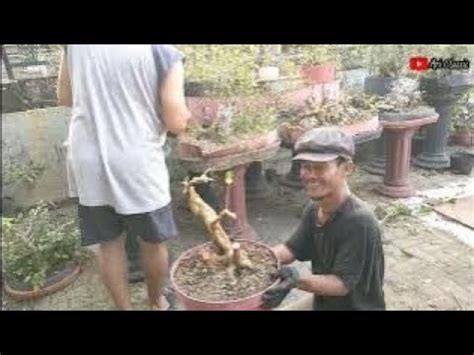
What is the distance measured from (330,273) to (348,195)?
23 centimetres

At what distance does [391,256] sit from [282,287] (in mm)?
1116

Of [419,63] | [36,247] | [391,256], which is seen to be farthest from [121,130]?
[419,63]

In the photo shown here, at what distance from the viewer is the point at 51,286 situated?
223 centimetres

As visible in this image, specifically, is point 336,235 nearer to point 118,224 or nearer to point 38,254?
point 118,224

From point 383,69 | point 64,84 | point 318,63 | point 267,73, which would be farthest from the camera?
point 383,69

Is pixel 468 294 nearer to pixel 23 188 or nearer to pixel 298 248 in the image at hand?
pixel 298 248

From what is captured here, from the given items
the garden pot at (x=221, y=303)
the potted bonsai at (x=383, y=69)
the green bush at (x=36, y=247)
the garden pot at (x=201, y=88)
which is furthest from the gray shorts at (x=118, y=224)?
the potted bonsai at (x=383, y=69)

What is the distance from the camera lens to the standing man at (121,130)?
164 cm

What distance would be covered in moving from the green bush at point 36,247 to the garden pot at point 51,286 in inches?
0.7

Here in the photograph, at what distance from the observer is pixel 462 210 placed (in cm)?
280

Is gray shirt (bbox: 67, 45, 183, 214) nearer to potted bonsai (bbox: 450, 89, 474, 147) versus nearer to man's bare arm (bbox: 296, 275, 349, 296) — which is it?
man's bare arm (bbox: 296, 275, 349, 296)

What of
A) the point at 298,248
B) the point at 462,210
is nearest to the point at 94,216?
the point at 298,248

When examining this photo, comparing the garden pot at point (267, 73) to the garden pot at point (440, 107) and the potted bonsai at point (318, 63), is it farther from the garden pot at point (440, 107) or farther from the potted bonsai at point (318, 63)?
the garden pot at point (440, 107)
